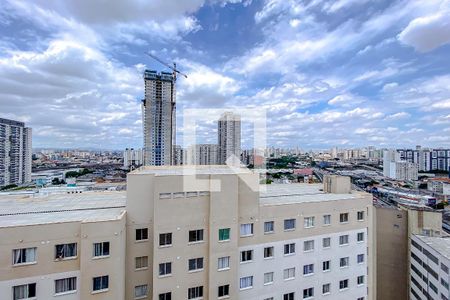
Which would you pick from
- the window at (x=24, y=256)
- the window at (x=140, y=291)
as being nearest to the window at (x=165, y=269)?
the window at (x=140, y=291)

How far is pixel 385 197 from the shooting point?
51.4m

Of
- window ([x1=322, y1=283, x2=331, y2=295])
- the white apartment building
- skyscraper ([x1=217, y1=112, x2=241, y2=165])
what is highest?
skyscraper ([x1=217, y1=112, x2=241, y2=165])

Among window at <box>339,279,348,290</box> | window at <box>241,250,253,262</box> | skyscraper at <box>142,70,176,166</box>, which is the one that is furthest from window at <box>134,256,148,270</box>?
skyscraper at <box>142,70,176,166</box>

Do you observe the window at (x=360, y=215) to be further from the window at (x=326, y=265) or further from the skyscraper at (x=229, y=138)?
the skyscraper at (x=229, y=138)

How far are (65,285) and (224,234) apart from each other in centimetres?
538

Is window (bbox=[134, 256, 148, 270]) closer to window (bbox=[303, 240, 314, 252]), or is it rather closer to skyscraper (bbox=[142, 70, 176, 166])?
window (bbox=[303, 240, 314, 252])

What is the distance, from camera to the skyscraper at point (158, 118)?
44750 millimetres

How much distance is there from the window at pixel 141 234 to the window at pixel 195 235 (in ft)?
5.52

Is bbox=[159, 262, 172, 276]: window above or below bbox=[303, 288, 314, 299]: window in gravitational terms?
above

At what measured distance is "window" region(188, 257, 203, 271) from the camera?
9.27 metres

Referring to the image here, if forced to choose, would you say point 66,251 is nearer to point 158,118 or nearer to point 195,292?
point 195,292

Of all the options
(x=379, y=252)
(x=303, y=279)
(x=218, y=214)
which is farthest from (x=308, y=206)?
(x=379, y=252)

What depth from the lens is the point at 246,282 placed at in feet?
33.5

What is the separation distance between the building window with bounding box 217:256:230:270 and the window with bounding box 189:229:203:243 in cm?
112
